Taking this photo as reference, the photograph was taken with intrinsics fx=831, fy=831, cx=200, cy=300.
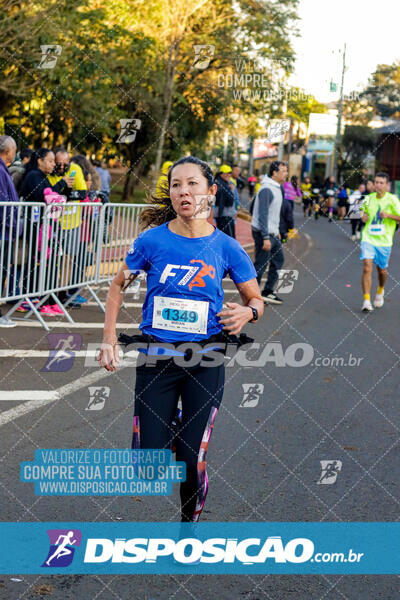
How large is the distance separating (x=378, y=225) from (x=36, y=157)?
474 cm

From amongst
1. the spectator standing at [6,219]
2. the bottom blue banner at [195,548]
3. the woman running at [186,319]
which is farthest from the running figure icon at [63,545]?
the spectator standing at [6,219]

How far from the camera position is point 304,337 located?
943cm

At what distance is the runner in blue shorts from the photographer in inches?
453

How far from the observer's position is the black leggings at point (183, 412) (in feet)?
12.3

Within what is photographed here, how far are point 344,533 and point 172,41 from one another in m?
26.4

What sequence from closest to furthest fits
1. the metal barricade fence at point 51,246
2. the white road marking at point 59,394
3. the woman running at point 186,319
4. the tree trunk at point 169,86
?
the woman running at point 186,319, the white road marking at point 59,394, the metal barricade fence at point 51,246, the tree trunk at point 169,86

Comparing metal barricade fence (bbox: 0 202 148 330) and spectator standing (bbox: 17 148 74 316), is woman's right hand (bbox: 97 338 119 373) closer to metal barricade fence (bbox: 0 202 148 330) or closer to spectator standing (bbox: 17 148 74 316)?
metal barricade fence (bbox: 0 202 148 330)

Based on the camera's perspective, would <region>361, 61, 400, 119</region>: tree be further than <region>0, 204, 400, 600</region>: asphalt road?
Yes

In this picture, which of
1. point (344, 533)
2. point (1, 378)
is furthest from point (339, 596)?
point (1, 378)

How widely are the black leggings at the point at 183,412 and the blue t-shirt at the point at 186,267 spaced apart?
0.17m

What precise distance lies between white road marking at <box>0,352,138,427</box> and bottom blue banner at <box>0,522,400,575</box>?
182 centimetres

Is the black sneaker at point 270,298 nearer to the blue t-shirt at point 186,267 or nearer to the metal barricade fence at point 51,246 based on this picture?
the metal barricade fence at point 51,246

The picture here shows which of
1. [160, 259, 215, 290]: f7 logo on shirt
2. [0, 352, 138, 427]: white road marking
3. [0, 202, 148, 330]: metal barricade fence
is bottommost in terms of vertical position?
[0, 352, 138, 427]: white road marking

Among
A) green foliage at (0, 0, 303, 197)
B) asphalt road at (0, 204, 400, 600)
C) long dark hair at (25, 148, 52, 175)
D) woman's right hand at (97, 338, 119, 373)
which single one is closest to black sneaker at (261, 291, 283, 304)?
asphalt road at (0, 204, 400, 600)
